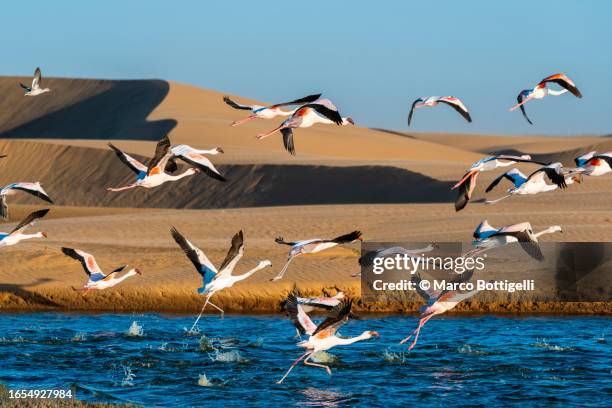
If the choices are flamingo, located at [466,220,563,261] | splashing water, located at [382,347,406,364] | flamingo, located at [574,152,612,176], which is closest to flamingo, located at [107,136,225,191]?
flamingo, located at [466,220,563,261]

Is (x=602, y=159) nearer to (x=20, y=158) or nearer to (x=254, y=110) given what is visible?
(x=254, y=110)

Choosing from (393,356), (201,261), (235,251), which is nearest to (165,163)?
(201,261)

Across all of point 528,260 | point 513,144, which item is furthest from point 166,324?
point 513,144

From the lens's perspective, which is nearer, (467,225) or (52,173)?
(467,225)

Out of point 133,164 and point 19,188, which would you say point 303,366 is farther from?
point 19,188

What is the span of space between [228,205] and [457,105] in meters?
40.9

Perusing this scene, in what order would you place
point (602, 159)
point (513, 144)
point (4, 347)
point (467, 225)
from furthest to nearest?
point (513, 144) → point (467, 225) → point (4, 347) → point (602, 159)

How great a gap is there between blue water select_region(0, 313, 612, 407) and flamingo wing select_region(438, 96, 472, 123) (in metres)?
4.02

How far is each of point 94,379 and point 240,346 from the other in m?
3.63

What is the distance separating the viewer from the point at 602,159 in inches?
767

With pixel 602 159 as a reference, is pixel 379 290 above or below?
below

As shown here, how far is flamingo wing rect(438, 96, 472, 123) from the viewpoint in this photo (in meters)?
19.5

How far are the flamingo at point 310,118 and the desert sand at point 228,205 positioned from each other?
805 centimetres

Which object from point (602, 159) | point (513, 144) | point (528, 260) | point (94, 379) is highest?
point (513, 144)
